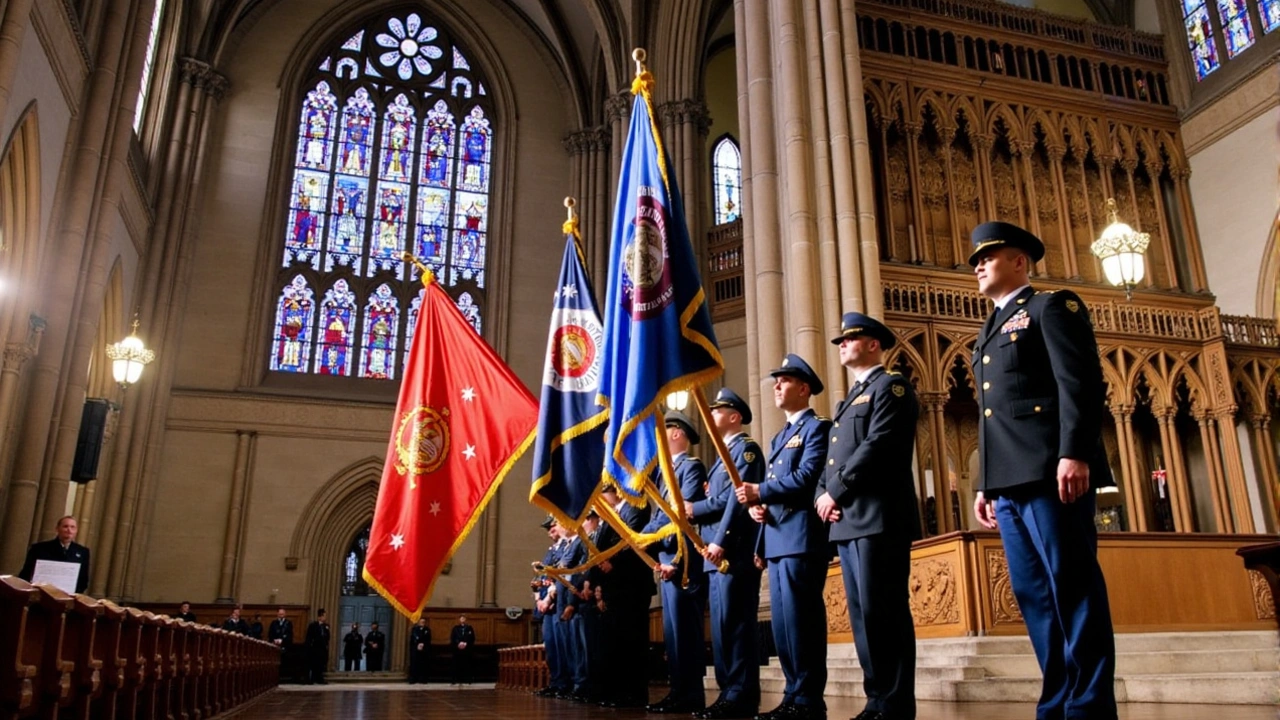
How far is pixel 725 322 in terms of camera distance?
17.3 metres

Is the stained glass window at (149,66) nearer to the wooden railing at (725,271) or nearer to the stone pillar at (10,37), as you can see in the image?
the stone pillar at (10,37)

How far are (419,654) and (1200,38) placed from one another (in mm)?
15431

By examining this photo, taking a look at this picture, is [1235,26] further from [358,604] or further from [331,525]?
[358,604]

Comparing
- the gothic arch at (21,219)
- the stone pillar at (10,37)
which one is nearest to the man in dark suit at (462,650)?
the gothic arch at (21,219)

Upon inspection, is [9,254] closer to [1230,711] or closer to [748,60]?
[748,60]

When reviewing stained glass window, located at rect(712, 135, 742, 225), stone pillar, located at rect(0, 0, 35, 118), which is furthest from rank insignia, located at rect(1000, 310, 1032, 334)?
stained glass window, located at rect(712, 135, 742, 225)

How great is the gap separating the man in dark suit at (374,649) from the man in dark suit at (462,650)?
4.63 ft

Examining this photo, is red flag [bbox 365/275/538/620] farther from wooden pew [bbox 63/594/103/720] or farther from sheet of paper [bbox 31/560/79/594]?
wooden pew [bbox 63/594/103/720]

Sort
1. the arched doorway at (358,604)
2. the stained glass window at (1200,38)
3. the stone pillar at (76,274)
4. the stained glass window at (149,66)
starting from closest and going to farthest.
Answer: the stone pillar at (76,274) < the stained glass window at (1200,38) < the stained glass window at (149,66) < the arched doorway at (358,604)

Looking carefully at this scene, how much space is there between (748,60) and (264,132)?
36.4 feet

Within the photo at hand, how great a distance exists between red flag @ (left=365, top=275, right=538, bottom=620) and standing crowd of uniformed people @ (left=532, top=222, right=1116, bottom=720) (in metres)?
1.63

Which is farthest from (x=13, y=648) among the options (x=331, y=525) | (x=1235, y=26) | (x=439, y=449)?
(x=1235, y=26)

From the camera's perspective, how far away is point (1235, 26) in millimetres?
15398

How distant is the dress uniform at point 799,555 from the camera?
13.1 ft
